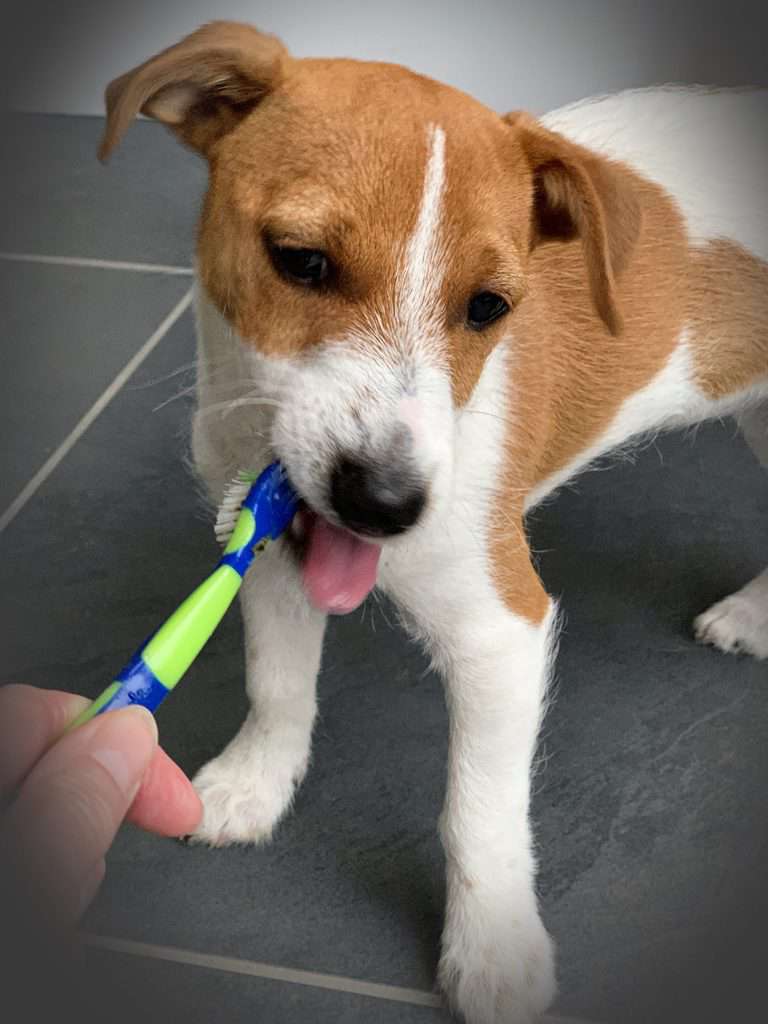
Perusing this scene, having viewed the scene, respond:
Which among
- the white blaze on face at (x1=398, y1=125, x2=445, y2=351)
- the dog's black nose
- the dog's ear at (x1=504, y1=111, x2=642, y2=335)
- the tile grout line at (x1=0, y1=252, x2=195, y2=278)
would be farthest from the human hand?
the tile grout line at (x1=0, y1=252, x2=195, y2=278)

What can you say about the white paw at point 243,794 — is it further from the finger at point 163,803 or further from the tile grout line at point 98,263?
the tile grout line at point 98,263

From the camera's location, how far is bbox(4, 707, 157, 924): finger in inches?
24.6

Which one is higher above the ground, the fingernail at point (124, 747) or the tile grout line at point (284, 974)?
the fingernail at point (124, 747)

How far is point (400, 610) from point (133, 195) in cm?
188

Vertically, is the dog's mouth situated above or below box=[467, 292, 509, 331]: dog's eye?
below

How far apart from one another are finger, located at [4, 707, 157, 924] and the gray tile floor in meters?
0.52

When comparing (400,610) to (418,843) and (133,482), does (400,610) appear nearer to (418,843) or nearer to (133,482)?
(418,843)

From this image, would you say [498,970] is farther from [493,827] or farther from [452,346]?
[452,346]

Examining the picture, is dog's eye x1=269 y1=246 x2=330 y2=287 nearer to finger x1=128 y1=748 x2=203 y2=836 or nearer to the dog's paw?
finger x1=128 y1=748 x2=203 y2=836

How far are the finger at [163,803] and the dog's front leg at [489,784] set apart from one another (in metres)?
0.35

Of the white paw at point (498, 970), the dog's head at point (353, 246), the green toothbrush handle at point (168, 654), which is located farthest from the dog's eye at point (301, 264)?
the white paw at point (498, 970)

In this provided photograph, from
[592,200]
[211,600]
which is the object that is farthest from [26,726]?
[592,200]

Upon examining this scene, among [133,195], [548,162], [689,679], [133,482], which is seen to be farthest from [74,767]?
[133,195]

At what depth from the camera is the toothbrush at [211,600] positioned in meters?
0.77
